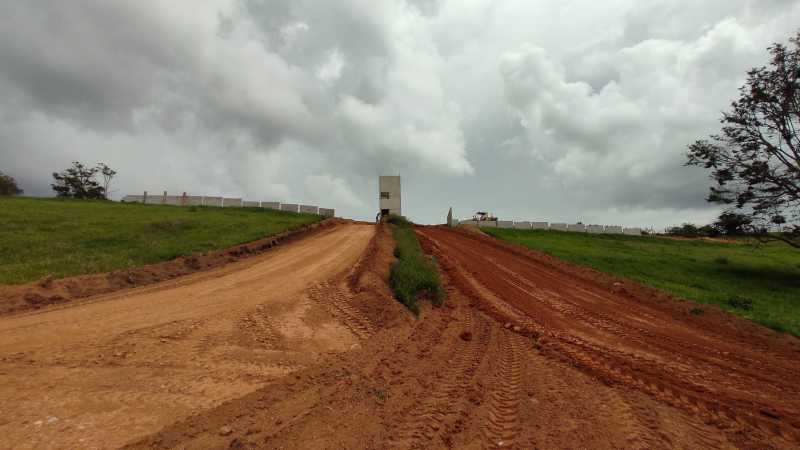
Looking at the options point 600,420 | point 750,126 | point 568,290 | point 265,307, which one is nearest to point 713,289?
point 568,290

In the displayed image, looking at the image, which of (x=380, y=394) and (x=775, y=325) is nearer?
(x=380, y=394)

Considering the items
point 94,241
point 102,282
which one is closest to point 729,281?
point 102,282

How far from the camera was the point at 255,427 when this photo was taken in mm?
3875

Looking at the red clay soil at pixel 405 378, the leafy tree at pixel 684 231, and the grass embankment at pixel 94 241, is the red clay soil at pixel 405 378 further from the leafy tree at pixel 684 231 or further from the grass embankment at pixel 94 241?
the leafy tree at pixel 684 231

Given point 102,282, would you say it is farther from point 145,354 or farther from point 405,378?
point 405,378

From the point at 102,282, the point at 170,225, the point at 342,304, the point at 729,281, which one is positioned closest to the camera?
the point at 342,304

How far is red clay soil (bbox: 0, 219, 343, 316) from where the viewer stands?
8856 millimetres

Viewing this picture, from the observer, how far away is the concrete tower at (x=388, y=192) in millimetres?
38969

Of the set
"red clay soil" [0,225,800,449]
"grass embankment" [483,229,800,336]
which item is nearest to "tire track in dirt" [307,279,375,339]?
"red clay soil" [0,225,800,449]

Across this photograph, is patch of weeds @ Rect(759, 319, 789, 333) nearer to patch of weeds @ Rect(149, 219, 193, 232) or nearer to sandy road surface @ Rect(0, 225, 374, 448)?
sandy road surface @ Rect(0, 225, 374, 448)

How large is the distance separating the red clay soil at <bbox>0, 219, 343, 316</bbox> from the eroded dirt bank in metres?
7.31

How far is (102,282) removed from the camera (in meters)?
10.7

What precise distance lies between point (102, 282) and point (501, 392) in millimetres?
11811

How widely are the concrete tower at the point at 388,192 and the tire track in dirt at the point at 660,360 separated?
88.4 feet
